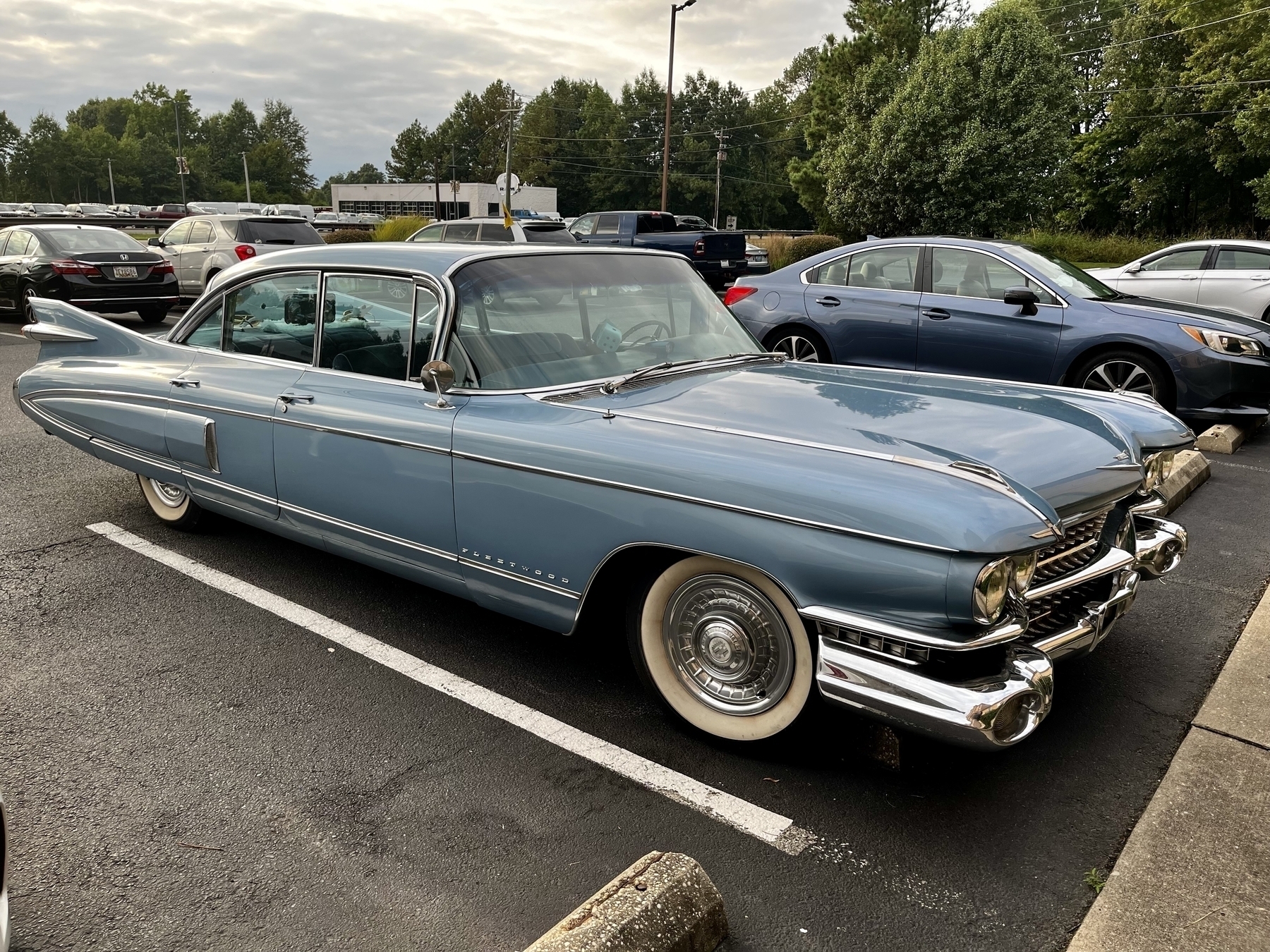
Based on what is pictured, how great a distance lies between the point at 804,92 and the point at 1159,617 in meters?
93.7

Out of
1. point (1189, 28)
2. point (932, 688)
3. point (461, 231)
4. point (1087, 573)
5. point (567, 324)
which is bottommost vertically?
point (932, 688)

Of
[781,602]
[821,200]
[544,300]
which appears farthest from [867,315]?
[821,200]

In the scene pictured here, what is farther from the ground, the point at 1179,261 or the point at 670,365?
the point at 1179,261

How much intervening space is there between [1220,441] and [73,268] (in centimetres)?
1391

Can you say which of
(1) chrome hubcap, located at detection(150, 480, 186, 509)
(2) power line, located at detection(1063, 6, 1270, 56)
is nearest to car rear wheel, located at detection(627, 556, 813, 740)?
(1) chrome hubcap, located at detection(150, 480, 186, 509)

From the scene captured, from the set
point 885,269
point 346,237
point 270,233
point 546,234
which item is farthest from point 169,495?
point 346,237

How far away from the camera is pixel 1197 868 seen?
2.40 meters

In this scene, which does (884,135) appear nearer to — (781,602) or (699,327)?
(699,327)

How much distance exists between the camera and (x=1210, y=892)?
7.55 ft

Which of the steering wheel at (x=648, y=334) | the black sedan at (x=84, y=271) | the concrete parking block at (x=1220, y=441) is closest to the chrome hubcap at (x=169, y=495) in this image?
the steering wheel at (x=648, y=334)

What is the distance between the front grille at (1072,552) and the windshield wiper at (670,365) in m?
1.50

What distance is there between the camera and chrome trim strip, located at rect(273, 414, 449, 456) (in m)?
3.37

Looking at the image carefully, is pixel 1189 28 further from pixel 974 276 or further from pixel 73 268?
pixel 73 268

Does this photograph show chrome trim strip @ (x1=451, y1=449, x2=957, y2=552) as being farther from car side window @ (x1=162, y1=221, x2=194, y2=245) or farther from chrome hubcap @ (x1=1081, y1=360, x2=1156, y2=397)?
car side window @ (x1=162, y1=221, x2=194, y2=245)
